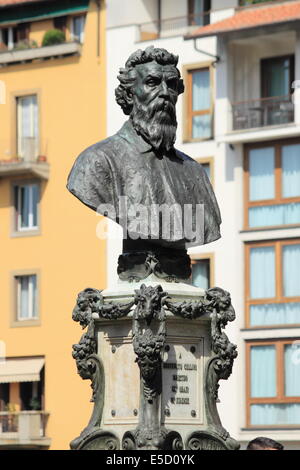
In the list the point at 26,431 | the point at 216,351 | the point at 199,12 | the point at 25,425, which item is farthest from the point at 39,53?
the point at 216,351

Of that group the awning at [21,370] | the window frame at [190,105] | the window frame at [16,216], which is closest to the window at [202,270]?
the window frame at [190,105]

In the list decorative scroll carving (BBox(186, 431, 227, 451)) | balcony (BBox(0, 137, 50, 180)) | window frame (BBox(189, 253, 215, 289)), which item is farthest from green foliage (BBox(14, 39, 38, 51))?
decorative scroll carving (BBox(186, 431, 227, 451))

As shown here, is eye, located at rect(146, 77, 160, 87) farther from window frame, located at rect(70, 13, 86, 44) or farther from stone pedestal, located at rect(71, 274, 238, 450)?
window frame, located at rect(70, 13, 86, 44)

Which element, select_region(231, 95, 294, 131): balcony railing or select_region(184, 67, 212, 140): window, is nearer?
select_region(231, 95, 294, 131): balcony railing

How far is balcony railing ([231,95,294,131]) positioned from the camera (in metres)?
56.6

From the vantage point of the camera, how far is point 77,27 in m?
63.7

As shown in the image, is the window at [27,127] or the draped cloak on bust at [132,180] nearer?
the draped cloak on bust at [132,180]

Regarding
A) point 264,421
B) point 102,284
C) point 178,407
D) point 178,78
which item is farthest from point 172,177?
point 102,284

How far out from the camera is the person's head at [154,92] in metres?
22.8

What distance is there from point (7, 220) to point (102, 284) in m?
4.76

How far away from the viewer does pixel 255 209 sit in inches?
2255

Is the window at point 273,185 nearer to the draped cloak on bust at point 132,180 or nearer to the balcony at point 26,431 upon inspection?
the balcony at point 26,431

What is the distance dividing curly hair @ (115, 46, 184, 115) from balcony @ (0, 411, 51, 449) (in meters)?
39.1

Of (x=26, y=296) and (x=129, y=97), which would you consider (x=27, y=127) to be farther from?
(x=129, y=97)
